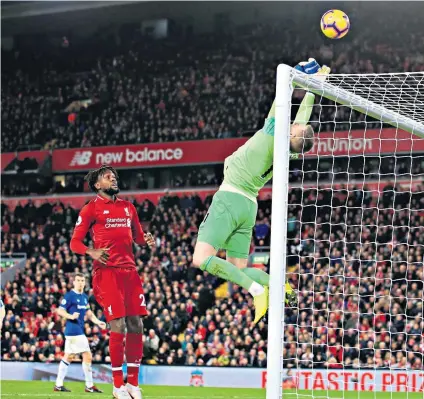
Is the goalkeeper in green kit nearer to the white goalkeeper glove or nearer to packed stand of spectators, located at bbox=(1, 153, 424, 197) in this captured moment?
the white goalkeeper glove

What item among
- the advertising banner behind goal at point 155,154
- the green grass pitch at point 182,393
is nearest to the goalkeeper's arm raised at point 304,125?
the green grass pitch at point 182,393

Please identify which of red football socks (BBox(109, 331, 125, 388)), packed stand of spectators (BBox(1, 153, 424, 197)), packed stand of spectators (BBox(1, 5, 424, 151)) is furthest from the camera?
packed stand of spectators (BBox(1, 5, 424, 151))

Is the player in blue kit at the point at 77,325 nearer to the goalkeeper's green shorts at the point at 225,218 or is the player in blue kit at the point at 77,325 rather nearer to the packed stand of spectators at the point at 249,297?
the packed stand of spectators at the point at 249,297

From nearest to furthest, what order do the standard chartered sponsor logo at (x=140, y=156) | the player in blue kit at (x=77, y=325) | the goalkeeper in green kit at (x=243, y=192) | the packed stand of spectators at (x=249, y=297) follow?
the goalkeeper in green kit at (x=243, y=192), the player in blue kit at (x=77, y=325), the packed stand of spectators at (x=249, y=297), the standard chartered sponsor logo at (x=140, y=156)

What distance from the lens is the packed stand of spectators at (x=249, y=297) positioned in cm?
1814

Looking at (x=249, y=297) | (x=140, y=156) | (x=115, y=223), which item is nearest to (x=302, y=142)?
(x=115, y=223)

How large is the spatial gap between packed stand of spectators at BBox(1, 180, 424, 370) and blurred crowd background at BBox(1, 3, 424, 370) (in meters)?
0.06

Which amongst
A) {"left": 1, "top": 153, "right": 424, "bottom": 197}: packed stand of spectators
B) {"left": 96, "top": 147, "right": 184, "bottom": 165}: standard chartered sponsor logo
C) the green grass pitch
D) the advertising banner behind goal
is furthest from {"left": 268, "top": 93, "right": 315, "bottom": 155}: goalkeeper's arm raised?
{"left": 96, "top": 147, "right": 184, "bottom": 165}: standard chartered sponsor logo

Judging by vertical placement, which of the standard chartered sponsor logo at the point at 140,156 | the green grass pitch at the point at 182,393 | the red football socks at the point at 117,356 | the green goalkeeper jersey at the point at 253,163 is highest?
the standard chartered sponsor logo at the point at 140,156

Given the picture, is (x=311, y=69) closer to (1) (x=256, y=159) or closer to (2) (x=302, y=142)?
(2) (x=302, y=142)

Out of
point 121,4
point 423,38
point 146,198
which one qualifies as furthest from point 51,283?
point 423,38

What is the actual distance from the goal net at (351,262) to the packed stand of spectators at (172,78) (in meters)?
2.15

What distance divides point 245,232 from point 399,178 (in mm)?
16940

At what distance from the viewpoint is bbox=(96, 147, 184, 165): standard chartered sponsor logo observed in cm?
2923
